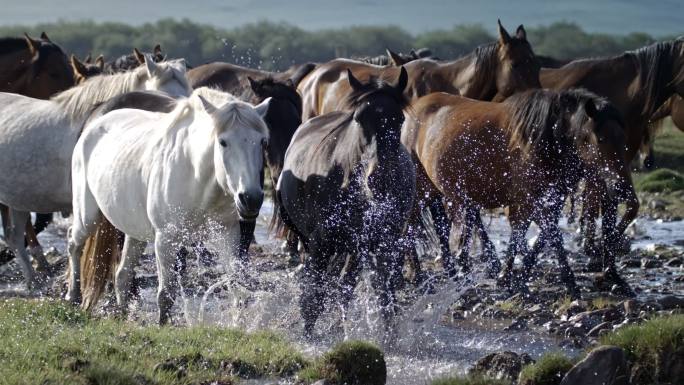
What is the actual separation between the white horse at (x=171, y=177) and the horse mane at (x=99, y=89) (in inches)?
42.8

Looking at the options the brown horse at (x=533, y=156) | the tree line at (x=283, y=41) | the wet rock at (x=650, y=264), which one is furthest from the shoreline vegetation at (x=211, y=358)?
the tree line at (x=283, y=41)

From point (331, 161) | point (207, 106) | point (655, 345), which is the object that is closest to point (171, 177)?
point (207, 106)

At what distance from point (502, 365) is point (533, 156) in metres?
3.41

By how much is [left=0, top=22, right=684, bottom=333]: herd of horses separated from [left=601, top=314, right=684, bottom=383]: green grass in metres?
1.68

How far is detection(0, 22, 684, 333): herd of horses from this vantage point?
272 inches

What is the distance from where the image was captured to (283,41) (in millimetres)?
63438

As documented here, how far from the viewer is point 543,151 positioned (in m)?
9.04

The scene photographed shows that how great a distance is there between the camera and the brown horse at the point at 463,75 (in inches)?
468

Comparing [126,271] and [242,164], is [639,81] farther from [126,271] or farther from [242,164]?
[242,164]

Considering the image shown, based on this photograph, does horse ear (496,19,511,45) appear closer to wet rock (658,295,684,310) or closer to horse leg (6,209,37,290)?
wet rock (658,295,684,310)

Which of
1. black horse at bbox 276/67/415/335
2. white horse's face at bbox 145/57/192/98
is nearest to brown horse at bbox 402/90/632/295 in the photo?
black horse at bbox 276/67/415/335

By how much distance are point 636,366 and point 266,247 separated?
658 centimetres

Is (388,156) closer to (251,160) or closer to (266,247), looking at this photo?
(251,160)

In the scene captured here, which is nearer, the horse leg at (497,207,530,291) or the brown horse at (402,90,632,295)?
the brown horse at (402,90,632,295)
